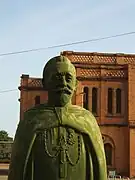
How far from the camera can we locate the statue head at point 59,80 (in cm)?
362

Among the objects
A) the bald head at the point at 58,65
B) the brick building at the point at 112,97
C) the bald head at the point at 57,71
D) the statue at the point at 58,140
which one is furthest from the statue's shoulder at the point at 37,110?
the brick building at the point at 112,97

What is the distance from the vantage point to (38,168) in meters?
3.48

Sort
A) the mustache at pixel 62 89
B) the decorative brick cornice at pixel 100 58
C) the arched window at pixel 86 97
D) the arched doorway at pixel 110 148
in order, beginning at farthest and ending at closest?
the arched window at pixel 86 97
the decorative brick cornice at pixel 100 58
the arched doorway at pixel 110 148
the mustache at pixel 62 89

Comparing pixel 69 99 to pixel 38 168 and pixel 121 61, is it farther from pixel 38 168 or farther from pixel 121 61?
pixel 121 61

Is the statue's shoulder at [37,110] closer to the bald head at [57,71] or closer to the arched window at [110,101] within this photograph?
the bald head at [57,71]

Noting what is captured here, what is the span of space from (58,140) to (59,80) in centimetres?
43

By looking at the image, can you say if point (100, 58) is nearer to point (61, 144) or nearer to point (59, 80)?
point (59, 80)

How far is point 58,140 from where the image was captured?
3.51 m

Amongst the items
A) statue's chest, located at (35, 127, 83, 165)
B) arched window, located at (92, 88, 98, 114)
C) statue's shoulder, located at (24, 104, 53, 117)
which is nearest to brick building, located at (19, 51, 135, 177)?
arched window, located at (92, 88, 98, 114)

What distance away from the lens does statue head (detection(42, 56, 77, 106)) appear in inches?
142

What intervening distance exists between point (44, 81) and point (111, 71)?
3170 centimetres

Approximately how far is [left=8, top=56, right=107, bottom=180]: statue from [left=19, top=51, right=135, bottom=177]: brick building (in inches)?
1207

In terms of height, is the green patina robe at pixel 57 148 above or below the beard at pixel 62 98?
below

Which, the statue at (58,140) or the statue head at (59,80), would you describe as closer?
the statue at (58,140)
